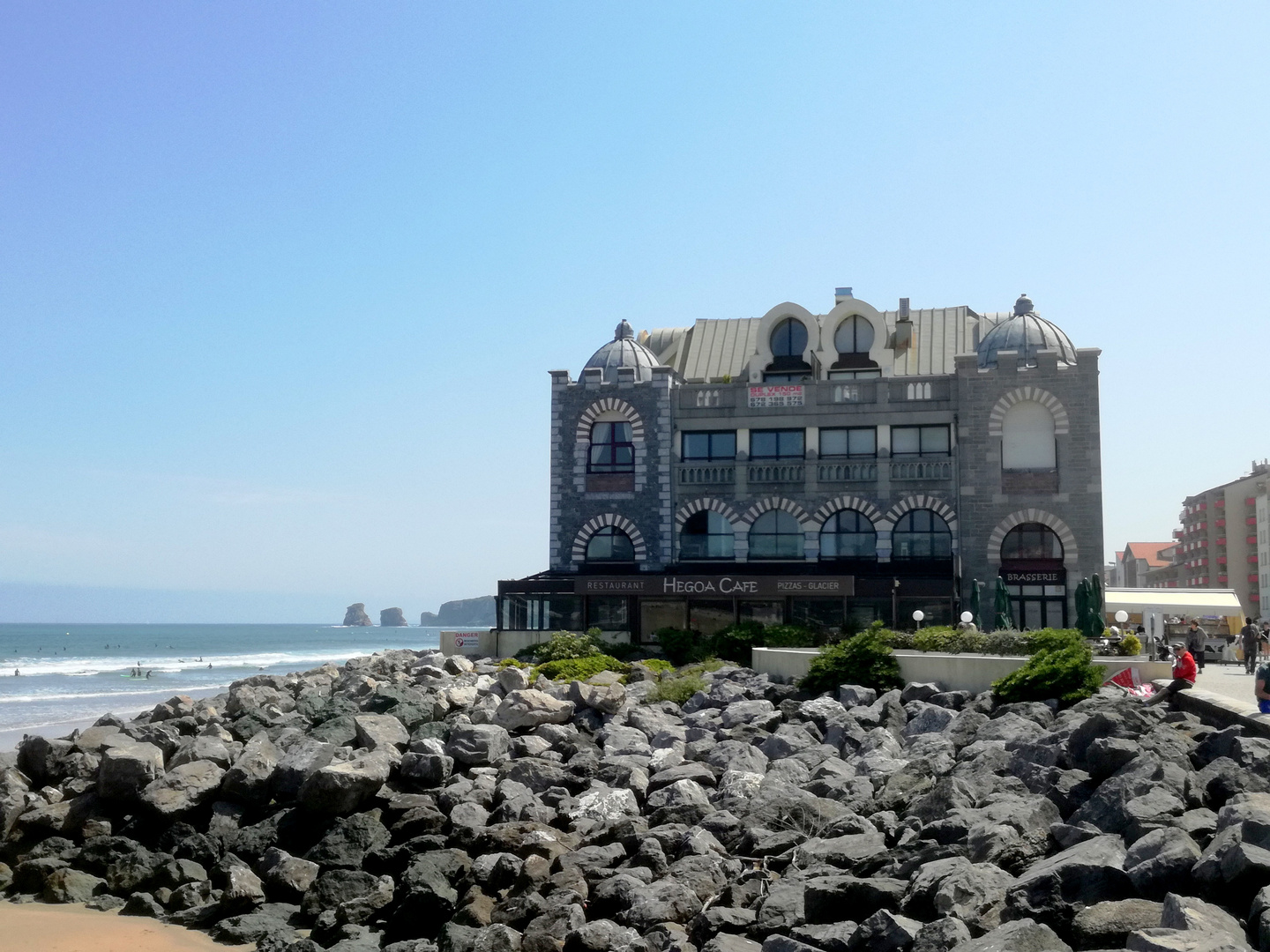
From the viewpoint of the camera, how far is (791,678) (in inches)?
1238

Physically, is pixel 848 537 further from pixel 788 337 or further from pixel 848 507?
pixel 788 337

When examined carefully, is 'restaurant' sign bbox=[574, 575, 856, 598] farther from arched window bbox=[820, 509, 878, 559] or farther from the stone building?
arched window bbox=[820, 509, 878, 559]

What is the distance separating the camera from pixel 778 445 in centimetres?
4566

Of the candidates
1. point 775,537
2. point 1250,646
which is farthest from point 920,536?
point 1250,646

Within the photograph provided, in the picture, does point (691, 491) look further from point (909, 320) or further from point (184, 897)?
point (184, 897)

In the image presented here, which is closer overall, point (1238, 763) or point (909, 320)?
point (1238, 763)

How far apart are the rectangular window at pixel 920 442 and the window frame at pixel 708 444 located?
592 cm

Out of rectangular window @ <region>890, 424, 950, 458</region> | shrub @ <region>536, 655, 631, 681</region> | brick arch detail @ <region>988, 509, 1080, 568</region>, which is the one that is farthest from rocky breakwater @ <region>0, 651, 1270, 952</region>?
rectangular window @ <region>890, 424, 950, 458</region>

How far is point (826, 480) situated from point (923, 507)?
3599mm

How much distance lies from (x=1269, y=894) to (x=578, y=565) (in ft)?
118

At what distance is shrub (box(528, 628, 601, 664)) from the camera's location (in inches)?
1479

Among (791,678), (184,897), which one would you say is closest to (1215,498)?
(791,678)

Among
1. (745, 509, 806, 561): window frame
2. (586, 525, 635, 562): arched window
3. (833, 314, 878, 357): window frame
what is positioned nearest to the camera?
(745, 509, 806, 561): window frame

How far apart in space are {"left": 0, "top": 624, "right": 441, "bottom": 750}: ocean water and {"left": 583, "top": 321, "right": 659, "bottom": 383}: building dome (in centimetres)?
2254
